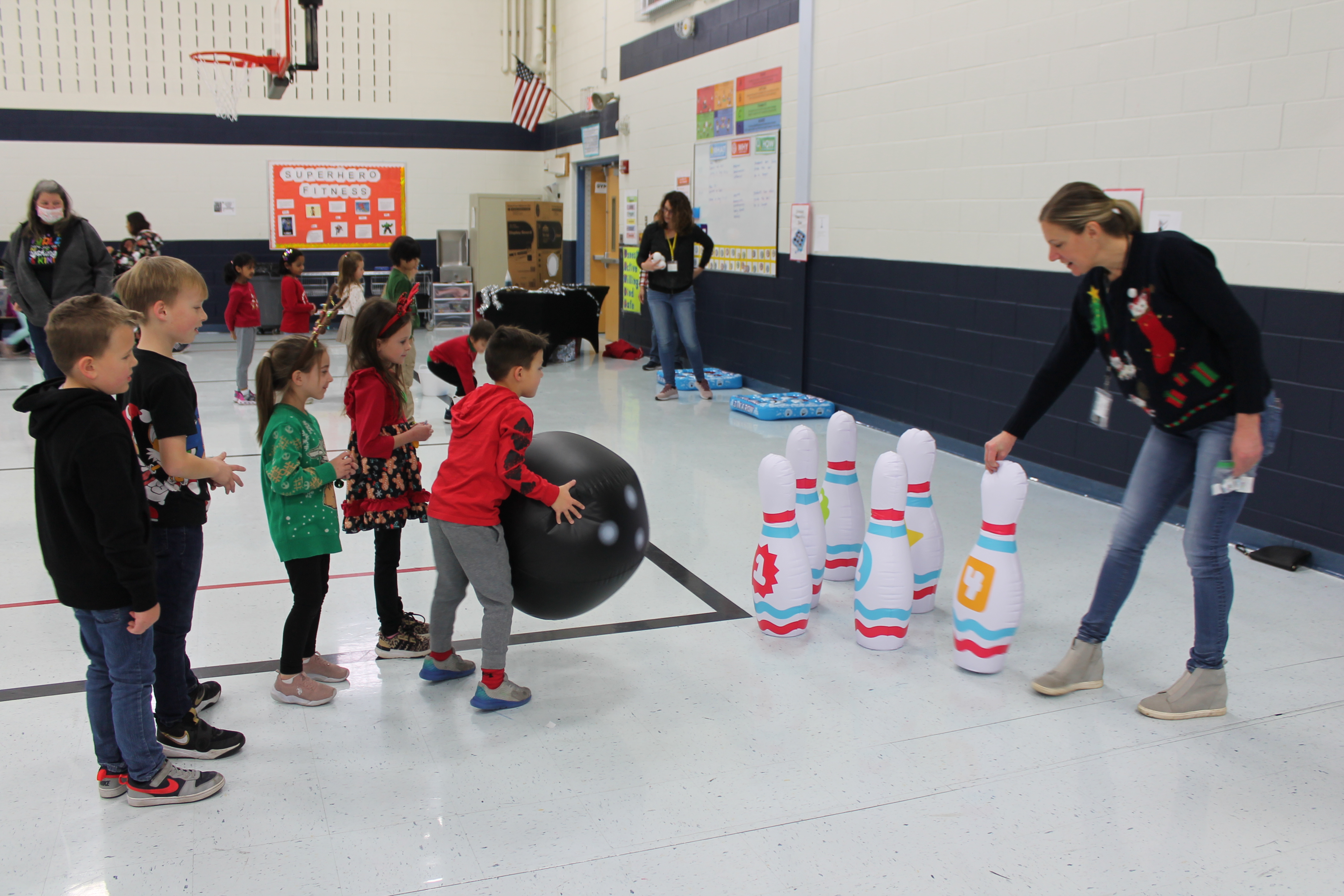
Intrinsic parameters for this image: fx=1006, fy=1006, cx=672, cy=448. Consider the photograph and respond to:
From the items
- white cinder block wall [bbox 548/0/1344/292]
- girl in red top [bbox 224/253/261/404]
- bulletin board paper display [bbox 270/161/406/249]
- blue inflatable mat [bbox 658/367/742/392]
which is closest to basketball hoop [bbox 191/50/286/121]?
bulletin board paper display [bbox 270/161/406/249]

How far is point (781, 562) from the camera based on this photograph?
307cm

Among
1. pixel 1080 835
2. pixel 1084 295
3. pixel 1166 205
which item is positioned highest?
pixel 1166 205

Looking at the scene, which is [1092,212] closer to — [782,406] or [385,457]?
[385,457]

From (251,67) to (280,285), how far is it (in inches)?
96.9

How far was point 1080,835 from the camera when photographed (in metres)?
2.13

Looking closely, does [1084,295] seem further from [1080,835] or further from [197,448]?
[197,448]

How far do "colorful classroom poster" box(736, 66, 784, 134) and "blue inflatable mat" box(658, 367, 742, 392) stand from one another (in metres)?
1.91

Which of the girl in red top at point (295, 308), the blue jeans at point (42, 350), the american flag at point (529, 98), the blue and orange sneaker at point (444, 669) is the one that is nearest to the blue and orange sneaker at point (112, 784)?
the blue and orange sneaker at point (444, 669)

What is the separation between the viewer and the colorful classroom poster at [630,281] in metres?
10.3

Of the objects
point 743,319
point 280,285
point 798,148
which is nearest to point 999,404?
point 798,148

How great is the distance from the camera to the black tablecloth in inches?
361

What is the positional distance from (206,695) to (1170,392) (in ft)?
8.52

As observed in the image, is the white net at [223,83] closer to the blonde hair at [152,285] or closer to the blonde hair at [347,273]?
the blonde hair at [347,273]

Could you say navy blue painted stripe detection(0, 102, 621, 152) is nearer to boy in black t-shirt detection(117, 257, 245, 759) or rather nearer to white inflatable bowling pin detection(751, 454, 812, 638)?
white inflatable bowling pin detection(751, 454, 812, 638)
